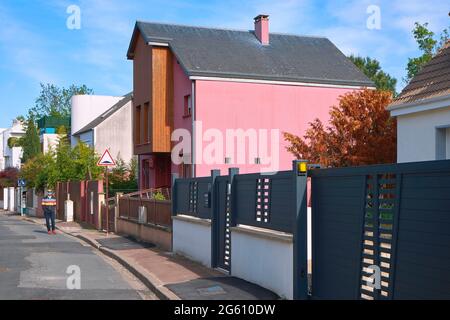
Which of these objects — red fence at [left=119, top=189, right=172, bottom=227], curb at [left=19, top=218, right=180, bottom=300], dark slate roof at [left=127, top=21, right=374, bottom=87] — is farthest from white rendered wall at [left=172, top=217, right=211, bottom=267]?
dark slate roof at [left=127, top=21, right=374, bottom=87]

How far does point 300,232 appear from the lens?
8.27 meters

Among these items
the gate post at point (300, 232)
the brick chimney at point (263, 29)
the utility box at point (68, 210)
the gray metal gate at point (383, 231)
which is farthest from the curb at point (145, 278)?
the brick chimney at point (263, 29)

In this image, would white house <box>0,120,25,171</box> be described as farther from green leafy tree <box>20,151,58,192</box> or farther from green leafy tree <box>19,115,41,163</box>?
green leafy tree <box>20,151,58,192</box>

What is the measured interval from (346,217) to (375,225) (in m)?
0.66

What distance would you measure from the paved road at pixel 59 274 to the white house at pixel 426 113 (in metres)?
6.35

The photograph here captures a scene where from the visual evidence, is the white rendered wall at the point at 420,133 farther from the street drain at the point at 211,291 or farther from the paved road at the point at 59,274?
the paved road at the point at 59,274

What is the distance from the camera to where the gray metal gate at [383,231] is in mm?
5770

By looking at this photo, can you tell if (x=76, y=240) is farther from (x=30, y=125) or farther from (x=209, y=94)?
(x=30, y=125)

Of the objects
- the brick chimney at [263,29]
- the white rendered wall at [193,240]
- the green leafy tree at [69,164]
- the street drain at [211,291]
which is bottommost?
the street drain at [211,291]

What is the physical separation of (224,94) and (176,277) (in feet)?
48.9

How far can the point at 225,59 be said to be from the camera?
26500mm

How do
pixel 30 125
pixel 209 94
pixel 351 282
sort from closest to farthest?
1. pixel 351 282
2. pixel 209 94
3. pixel 30 125
